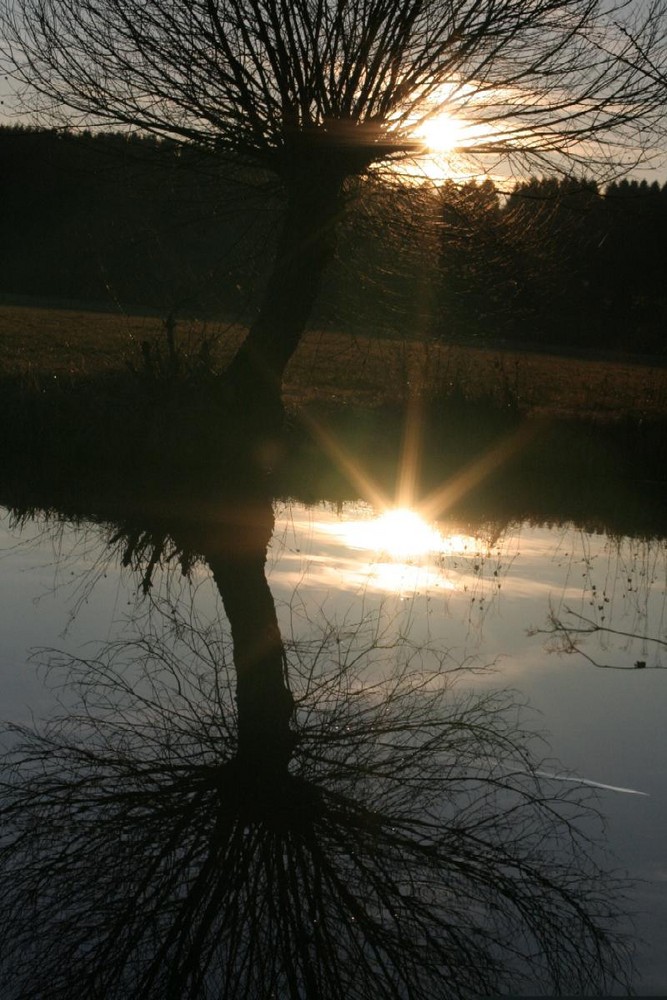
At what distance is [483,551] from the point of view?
9711 millimetres

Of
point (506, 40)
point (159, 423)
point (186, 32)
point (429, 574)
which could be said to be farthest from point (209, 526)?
point (506, 40)

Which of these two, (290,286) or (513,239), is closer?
(290,286)

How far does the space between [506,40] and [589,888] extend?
10.2 m

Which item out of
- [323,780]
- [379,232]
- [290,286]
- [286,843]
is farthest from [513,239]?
[286,843]

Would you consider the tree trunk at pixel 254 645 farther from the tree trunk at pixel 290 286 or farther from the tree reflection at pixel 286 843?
the tree trunk at pixel 290 286

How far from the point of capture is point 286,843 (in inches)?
152

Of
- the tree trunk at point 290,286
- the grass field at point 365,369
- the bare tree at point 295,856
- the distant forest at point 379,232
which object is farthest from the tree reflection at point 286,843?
the distant forest at point 379,232

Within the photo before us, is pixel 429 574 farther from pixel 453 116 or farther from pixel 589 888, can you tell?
pixel 453 116

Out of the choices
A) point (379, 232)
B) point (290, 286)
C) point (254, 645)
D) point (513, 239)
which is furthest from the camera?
point (379, 232)

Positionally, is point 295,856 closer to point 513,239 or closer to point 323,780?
point 323,780

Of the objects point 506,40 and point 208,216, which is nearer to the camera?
point 506,40

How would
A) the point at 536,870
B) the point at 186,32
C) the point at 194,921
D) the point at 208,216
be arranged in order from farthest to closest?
1. the point at 208,216
2. the point at 186,32
3. the point at 536,870
4. the point at 194,921

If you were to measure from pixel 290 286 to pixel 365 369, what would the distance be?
12.8 meters

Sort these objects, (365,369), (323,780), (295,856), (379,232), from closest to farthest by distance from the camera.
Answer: (295,856)
(323,780)
(379,232)
(365,369)
